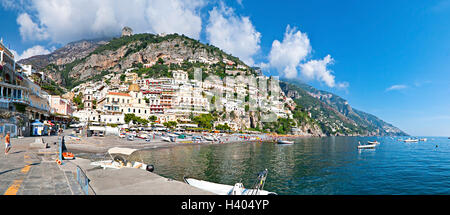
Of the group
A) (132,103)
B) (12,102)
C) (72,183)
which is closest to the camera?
(72,183)

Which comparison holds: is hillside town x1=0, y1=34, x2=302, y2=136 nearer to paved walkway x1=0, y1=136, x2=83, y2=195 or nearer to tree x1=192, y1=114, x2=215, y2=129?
tree x1=192, y1=114, x2=215, y2=129

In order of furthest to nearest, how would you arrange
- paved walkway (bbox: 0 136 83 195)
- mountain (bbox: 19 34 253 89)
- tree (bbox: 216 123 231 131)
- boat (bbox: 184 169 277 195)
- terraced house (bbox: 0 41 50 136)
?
mountain (bbox: 19 34 253 89) → tree (bbox: 216 123 231 131) → terraced house (bbox: 0 41 50 136) → boat (bbox: 184 169 277 195) → paved walkway (bbox: 0 136 83 195)

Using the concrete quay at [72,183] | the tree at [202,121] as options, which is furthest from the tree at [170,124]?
the concrete quay at [72,183]

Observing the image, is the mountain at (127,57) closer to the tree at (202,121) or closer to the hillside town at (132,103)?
the hillside town at (132,103)

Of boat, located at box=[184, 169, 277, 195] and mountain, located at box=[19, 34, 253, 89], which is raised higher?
mountain, located at box=[19, 34, 253, 89]

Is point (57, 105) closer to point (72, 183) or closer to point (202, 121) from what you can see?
point (202, 121)

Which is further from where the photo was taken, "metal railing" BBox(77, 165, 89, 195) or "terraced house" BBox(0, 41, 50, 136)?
"terraced house" BBox(0, 41, 50, 136)

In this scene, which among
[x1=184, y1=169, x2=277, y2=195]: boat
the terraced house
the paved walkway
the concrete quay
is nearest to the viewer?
the paved walkway

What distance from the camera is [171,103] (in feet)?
306

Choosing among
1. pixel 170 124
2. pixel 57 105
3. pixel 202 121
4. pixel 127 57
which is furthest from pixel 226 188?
pixel 127 57

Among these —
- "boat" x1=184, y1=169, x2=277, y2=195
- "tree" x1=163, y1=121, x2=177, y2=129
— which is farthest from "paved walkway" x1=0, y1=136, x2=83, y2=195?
"tree" x1=163, y1=121, x2=177, y2=129
